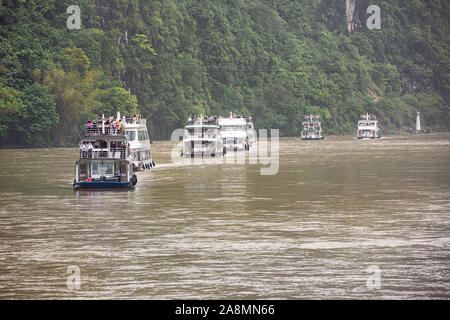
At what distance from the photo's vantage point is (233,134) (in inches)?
2923

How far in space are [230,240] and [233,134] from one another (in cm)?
5464

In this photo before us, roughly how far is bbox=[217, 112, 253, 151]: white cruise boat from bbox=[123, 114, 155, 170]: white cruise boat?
25907 millimetres

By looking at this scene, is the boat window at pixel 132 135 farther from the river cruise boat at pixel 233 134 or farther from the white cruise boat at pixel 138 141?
the river cruise boat at pixel 233 134

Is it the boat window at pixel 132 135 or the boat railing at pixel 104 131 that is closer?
the boat railing at pixel 104 131

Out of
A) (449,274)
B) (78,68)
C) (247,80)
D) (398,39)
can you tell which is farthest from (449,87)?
(449,274)

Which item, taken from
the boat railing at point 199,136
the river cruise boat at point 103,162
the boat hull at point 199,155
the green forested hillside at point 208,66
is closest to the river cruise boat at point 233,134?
the boat hull at point 199,155

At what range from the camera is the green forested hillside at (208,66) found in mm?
91438

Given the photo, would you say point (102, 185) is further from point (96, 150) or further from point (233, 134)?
point (233, 134)

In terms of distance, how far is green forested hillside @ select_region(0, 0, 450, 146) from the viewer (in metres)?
91.4

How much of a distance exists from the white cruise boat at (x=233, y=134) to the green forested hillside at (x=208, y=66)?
20725 millimetres

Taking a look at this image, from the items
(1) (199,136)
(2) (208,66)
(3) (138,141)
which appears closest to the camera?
(3) (138,141)

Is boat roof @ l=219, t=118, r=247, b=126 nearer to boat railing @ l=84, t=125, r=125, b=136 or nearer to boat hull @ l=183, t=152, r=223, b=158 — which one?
boat hull @ l=183, t=152, r=223, b=158

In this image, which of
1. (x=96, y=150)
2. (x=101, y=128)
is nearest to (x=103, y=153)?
(x=96, y=150)
